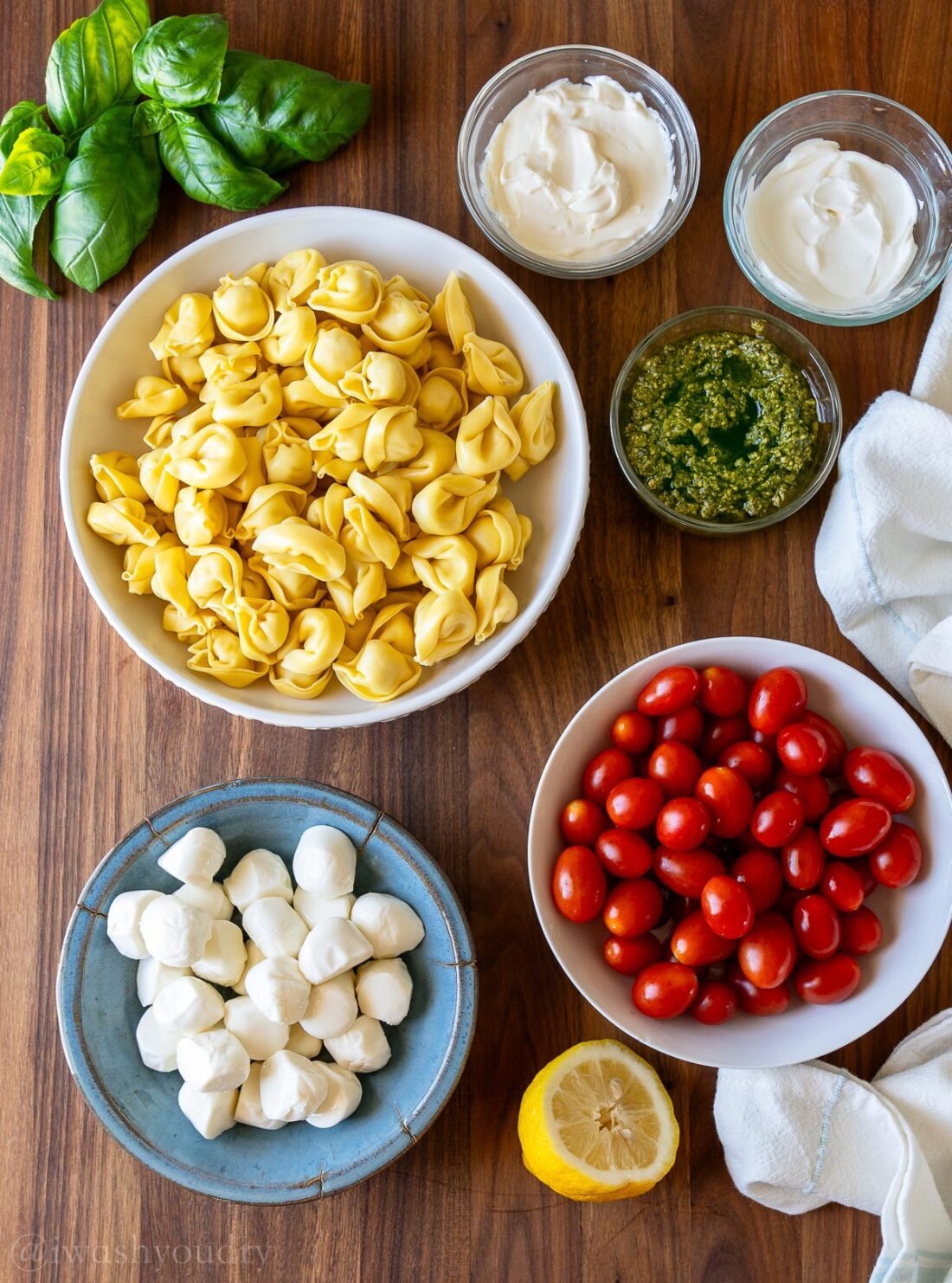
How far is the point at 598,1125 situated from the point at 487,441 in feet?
2.58

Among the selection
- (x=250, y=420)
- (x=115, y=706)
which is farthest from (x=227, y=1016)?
(x=250, y=420)

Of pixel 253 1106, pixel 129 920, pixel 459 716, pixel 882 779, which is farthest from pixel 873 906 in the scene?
pixel 129 920

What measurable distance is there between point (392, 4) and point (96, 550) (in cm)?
80

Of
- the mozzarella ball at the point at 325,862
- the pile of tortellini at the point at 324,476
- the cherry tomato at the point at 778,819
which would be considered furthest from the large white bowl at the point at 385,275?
the cherry tomato at the point at 778,819

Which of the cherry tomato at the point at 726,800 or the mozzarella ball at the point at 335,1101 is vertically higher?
the cherry tomato at the point at 726,800

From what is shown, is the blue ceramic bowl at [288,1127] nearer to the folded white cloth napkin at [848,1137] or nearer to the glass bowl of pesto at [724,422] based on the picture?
the folded white cloth napkin at [848,1137]

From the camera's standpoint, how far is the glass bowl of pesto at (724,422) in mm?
1393

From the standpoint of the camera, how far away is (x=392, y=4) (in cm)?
148

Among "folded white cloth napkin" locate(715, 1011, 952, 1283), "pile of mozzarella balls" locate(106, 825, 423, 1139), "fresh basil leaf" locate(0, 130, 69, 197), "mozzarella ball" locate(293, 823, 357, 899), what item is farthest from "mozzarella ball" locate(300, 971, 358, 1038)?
"fresh basil leaf" locate(0, 130, 69, 197)

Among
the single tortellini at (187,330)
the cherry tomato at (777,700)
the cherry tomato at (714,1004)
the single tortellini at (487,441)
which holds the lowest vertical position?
Answer: the cherry tomato at (714,1004)

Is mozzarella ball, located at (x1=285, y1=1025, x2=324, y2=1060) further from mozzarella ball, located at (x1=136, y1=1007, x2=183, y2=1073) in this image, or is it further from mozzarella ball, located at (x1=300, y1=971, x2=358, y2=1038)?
mozzarella ball, located at (x1=136, y1=1007, x2=183, y2=1073)

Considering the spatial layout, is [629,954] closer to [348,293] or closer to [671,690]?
[671,690]

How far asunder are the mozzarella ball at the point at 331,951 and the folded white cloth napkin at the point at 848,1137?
1.51 ft

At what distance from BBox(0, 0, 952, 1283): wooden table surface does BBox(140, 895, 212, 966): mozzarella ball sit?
0.62 ft
